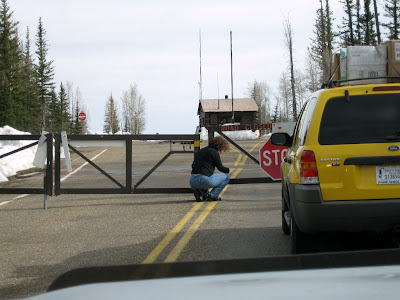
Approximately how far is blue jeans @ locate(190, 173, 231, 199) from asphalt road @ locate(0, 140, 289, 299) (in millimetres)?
333

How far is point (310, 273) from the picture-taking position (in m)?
2.28

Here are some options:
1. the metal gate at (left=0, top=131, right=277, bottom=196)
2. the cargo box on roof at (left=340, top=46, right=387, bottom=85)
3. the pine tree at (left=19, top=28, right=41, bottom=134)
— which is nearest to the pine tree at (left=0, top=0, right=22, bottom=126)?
the pine tree at (left=19, top=28, right=41, bottom=134)

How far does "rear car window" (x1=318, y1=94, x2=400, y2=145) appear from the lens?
4.89 m

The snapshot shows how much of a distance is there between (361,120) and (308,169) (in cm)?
73

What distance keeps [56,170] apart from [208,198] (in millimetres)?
3660

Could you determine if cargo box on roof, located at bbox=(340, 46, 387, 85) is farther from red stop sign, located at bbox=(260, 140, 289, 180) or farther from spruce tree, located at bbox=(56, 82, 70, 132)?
spruce tree, located at bbox=(56, 82, 70, 132)

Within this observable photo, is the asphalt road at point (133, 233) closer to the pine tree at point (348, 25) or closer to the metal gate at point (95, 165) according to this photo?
the metal gate at point (95, 165)

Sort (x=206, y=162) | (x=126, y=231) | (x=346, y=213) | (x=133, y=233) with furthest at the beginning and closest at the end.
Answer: (x=206, y=162), (x=126, y=231), (x=133, y=233), (x=346, y=213)

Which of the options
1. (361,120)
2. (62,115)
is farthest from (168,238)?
(62,115)

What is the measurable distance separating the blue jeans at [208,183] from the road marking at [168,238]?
729mm

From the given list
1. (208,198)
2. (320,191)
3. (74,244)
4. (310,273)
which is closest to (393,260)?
(310,273)

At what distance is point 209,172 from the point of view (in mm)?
10977

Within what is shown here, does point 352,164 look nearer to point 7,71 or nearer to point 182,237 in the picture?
point 182,237

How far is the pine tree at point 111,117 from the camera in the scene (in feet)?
447
